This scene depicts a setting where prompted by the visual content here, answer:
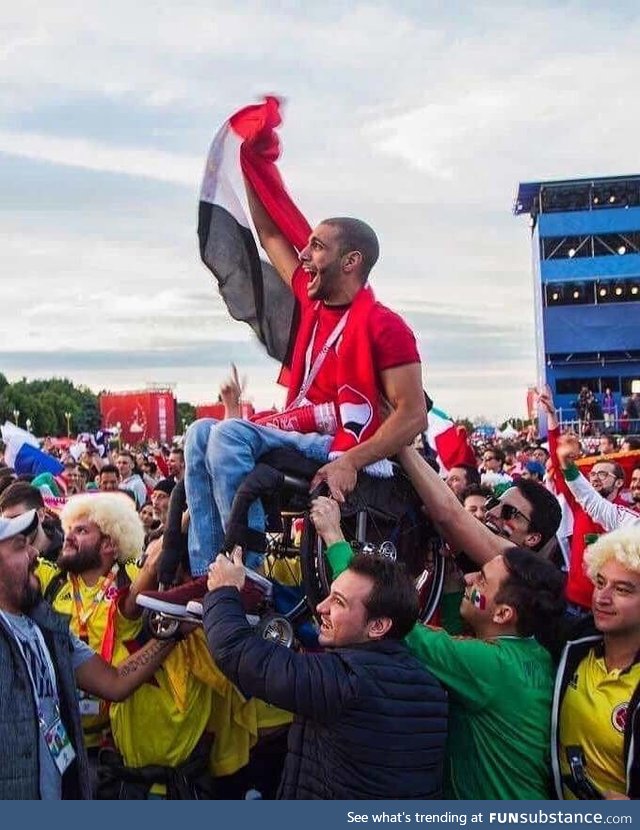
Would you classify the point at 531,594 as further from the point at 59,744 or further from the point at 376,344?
the point at 59,744

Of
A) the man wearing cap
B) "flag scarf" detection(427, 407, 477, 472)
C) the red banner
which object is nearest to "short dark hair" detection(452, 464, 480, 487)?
"flag scarf" detection(427, 407, 477, 472)

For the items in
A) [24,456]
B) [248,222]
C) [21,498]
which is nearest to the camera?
[248,222]

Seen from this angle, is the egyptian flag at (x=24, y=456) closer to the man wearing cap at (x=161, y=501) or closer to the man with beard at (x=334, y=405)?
the man wearing cap at (x=161, y=501)

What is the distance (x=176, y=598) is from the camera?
3344 mm

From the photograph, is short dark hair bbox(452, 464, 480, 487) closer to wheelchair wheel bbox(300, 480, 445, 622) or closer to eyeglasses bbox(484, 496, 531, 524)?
eyeglasses bbox(484, 496, 531, 524)

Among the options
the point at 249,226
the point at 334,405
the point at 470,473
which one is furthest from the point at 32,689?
the point at 470,473

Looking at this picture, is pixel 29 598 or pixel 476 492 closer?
pixel 29 598

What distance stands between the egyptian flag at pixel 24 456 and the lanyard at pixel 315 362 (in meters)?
8.74

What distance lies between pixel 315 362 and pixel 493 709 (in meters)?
1.44

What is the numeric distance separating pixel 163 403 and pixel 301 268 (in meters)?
28.4

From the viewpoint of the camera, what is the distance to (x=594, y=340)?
38.9 metres

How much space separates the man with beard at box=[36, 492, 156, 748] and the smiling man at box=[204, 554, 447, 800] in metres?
1.31

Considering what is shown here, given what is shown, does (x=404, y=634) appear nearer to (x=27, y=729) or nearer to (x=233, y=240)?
(x=27, y=729)

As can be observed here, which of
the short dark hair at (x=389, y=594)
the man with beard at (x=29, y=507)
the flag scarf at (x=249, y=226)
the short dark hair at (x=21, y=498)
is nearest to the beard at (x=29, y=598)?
the short dark hair at (x=389, y=594)
